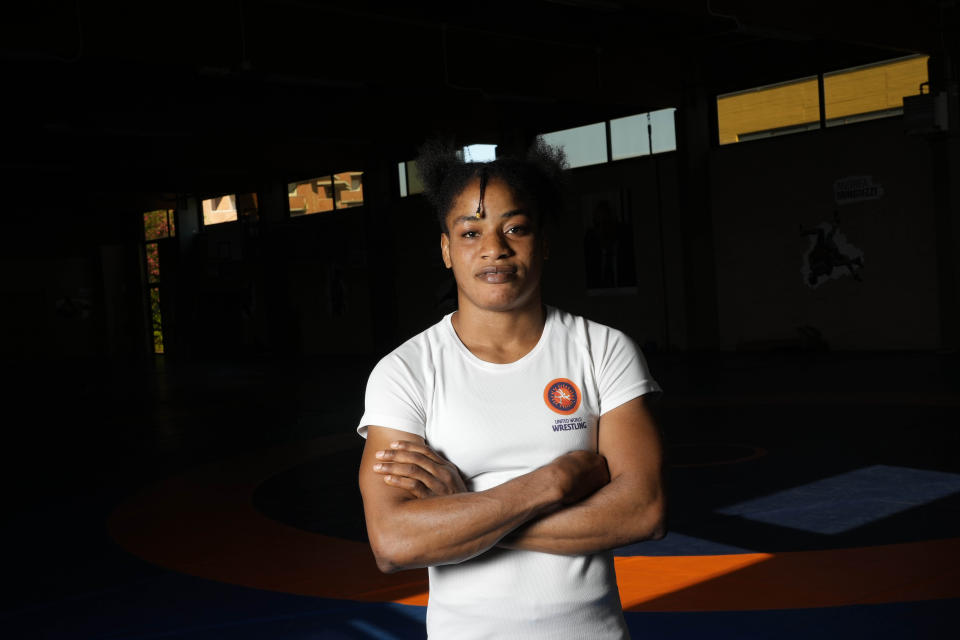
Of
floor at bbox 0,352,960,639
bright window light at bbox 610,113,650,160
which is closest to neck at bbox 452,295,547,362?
floor at bbox 0,352,960,639

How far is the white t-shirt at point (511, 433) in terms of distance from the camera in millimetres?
1561

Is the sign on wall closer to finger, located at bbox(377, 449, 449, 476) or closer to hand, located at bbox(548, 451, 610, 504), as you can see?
hand, located at bbox(548, 451, 610, 504)

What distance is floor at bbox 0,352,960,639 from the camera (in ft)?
11.9

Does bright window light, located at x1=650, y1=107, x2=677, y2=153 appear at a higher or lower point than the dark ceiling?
lower

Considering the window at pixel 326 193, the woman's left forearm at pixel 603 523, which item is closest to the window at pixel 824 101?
the window at pixel 326 193

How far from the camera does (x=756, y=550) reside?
4.27m

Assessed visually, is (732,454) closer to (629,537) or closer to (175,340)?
(629,537)

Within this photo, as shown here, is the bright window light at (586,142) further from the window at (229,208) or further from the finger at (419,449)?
the finger at (419,449)

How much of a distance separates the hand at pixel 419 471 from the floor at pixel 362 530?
6.67 ft

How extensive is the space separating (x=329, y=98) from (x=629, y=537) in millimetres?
13785

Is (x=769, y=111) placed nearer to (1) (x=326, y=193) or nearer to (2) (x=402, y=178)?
(2) (x=402, y=178)

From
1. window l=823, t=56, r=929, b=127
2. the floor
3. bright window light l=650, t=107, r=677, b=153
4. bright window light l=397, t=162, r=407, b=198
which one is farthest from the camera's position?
bright window light l=397, t=162, r=407, b=198

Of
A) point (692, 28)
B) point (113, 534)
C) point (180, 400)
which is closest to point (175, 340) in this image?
point (180, 400)

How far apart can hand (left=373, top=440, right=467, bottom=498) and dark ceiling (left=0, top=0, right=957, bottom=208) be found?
7905mm
